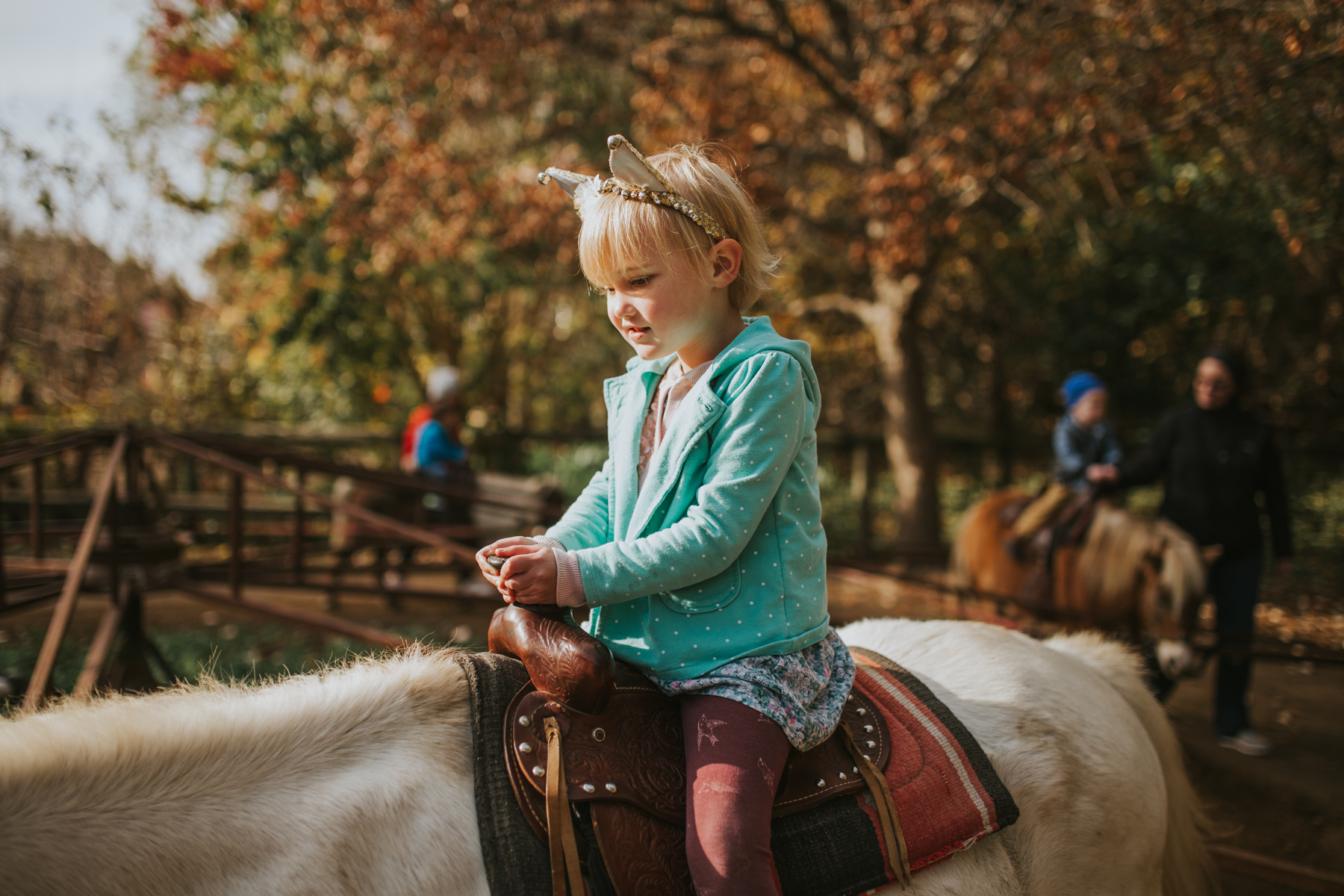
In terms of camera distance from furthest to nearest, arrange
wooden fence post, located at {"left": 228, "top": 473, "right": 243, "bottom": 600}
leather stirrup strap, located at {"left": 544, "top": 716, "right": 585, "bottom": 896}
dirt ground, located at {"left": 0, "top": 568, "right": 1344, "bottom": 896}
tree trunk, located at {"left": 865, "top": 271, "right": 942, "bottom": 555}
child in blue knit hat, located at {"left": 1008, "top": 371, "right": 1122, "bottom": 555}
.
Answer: tree trunk, located at {"left": 865, "top": 271, "right": 942, "bottom": 555}
child in blue knit hat, located at {"left": 1008, "top": 371, "right": 1122, "bottom": 555}
wooden fence post, located at {"left": 228, "top": 473, "right": 243, "bottom": 600}
dirt ground, located at {"left": 0, "top": 568, "right": 1344, "bottom": 896}
leather stirrup strap, located at {"left": 544, "top": 716, "right": 585, "bottom": 896}

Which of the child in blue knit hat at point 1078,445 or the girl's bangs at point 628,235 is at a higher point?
the girl's bangs at point 628,235

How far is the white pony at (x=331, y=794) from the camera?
109cm

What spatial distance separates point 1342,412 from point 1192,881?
1073 centimetres

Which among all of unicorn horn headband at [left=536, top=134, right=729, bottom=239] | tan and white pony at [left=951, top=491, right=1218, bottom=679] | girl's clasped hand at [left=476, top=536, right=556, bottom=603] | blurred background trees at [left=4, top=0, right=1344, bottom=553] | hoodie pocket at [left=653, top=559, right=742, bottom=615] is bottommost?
tan and white pony at [left=951, top=491, right=1218, bottom=679]

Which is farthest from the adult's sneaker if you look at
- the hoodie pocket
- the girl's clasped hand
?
the girl's clasped hand

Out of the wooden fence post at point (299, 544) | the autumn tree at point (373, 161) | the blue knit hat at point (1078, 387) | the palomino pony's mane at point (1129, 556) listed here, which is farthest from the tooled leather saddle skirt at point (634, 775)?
the autumn tree at point (373, 161)

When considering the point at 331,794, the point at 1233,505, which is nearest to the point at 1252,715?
the point at 1233,505

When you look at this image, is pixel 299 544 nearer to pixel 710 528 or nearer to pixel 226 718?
pixel 226 718

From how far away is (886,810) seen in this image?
1505 millimetres

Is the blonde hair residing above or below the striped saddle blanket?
above

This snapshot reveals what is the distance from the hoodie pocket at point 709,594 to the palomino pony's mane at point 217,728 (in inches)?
16.6

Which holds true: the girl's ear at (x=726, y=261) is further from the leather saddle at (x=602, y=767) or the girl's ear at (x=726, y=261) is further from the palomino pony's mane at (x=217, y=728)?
the palomino pony's mane at (x=217, y=728)

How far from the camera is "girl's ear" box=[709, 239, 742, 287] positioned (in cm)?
150

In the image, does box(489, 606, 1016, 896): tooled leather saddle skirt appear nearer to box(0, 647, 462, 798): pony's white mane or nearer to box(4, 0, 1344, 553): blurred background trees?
box(0, 647, 462, 798): pony's white mane
